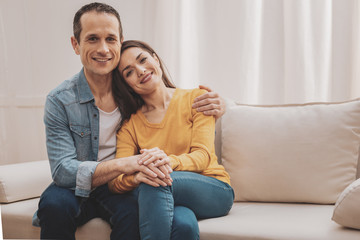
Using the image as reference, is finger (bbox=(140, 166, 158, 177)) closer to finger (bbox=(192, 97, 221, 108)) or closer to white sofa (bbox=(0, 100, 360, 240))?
white sofa (bbox=(0, 100, 360, 240))

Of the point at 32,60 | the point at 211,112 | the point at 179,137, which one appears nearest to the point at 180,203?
the point at 179,137

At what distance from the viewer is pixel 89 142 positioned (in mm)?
1534

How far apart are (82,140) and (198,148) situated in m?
0.47

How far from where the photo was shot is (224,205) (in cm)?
139

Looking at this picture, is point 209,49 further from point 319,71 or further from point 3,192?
point 3,192

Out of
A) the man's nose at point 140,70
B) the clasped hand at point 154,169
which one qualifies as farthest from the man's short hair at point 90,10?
the clasped hand at point 154,169

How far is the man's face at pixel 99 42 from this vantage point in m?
1.49

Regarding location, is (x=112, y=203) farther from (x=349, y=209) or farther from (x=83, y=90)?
(x=349, y=209)

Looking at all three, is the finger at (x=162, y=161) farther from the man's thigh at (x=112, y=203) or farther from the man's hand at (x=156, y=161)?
the man's thigh at (x=112, y=203)

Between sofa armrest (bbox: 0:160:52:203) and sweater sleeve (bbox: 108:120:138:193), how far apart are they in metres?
0.45

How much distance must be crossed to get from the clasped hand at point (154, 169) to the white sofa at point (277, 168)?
270 mm

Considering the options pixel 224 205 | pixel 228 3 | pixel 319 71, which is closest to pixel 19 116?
pixel 228 3

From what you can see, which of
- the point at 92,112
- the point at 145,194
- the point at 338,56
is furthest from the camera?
the point at 338,56

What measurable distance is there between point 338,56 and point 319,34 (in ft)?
0.53
